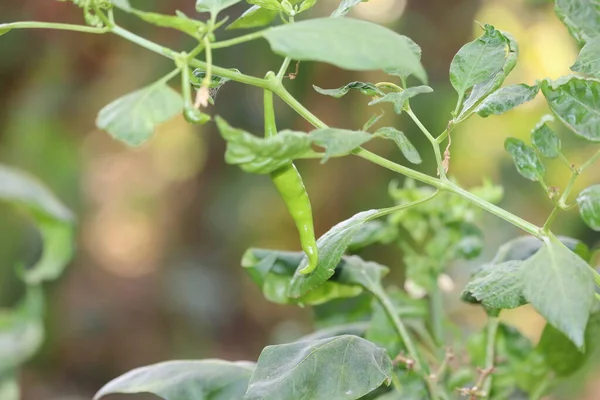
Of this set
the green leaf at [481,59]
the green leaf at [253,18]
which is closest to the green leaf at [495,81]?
the green leaf at [481,59]

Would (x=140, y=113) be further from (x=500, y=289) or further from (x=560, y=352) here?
(x=560, y=352)

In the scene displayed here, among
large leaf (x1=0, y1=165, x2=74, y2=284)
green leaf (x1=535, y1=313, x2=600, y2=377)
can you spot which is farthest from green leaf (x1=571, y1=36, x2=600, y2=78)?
large leaf (x1=0, y1=165, x2=74, y2=284)

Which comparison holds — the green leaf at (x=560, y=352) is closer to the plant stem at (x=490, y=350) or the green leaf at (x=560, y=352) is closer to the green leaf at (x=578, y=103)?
the plant stem at (x=490, y=350)

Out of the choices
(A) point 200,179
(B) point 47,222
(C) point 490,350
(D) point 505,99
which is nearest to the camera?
(D) point 505,99

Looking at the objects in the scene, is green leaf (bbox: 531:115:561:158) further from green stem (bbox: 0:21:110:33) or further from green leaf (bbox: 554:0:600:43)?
green stem (bbox: 0:21:110:33)

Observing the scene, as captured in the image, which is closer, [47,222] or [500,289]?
[500,289]

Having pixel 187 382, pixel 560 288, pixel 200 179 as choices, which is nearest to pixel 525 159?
pixel 560 288
